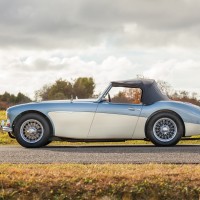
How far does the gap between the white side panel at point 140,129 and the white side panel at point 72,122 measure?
1103 mm

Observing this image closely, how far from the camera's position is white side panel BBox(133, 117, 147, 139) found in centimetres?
1273

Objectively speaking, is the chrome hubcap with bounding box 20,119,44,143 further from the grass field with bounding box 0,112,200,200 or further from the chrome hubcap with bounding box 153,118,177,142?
the grass field with bounding box 0,112,200,200

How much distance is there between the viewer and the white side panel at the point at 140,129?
41.8 ft

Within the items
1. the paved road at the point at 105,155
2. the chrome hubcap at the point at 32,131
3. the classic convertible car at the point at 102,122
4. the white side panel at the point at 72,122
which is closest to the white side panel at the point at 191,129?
the classic convertible car at the point at 102,122

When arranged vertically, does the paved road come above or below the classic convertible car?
below

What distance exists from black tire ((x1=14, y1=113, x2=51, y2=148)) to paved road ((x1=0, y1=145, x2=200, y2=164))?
0.72 metres

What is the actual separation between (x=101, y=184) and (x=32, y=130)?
4965mm

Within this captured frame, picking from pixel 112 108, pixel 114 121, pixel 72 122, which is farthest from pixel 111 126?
pixel 72 122

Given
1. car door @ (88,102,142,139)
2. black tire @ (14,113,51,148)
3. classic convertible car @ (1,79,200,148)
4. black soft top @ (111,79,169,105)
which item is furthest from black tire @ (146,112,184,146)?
black tire @ (14,113,51,148)

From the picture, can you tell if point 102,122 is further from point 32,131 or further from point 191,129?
point 191,129

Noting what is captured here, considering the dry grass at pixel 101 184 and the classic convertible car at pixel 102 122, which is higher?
the classic convertible car at pixel 102 122

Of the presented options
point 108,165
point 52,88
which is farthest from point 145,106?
point 52,88

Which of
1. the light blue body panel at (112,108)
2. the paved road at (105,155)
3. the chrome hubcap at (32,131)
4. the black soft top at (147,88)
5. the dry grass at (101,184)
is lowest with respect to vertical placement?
the dry grass at (101,184)

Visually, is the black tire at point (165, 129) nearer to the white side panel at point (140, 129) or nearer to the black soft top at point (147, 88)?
the white side panel at point (140, 129)
